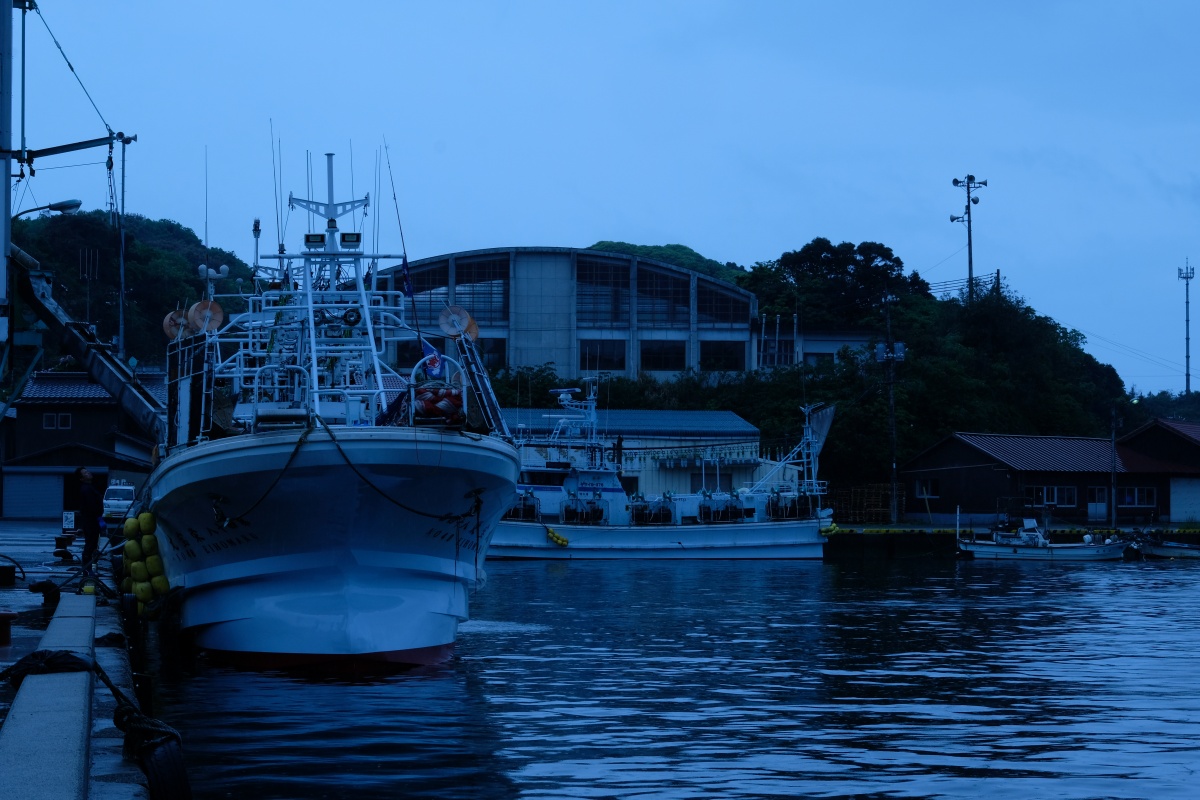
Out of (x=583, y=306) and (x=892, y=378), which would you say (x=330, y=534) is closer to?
(x=892, y=378)

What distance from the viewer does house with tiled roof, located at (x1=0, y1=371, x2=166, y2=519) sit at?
2028 inches

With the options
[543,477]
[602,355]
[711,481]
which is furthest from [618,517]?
[602,355]

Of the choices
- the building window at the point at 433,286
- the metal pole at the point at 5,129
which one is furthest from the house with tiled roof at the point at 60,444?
the metal pole at the point at 5,129

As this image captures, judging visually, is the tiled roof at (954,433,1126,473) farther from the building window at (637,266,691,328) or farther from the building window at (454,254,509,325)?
the building window at (454,254,509,325)

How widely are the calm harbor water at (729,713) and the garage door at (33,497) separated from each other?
34490 mm

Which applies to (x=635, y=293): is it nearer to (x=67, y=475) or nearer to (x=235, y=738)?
(x=67, y=475)

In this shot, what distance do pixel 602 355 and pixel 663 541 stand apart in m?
22.4

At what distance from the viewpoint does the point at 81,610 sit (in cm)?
1359

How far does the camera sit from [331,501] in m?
14.2

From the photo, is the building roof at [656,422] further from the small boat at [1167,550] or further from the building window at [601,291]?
the small boat at [1167,550]

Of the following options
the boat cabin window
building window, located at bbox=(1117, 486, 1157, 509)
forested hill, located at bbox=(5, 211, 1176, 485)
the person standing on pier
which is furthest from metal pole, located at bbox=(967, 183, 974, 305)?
the person standing on pier

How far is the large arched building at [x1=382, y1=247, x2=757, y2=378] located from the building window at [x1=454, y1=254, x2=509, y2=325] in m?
0.05

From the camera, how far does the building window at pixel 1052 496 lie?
55625 millimetres

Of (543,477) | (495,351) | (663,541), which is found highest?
(495,351)
